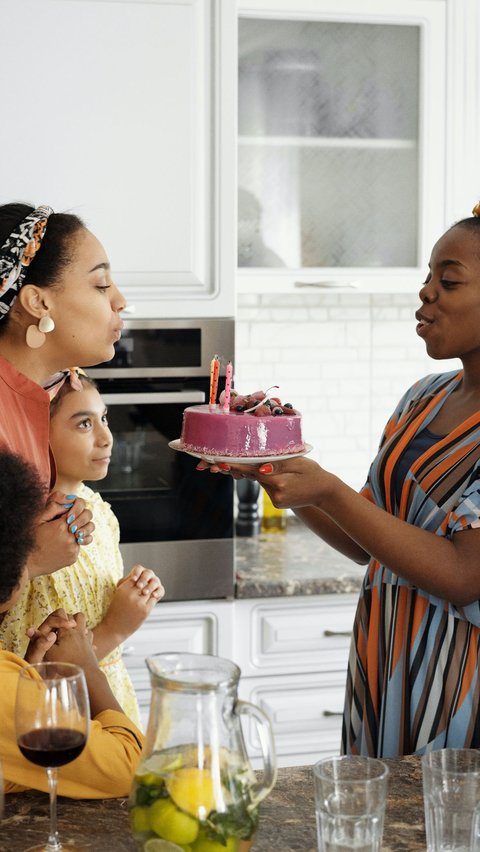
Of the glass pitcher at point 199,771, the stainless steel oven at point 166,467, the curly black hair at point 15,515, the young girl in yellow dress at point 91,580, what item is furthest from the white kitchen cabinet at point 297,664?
the glass pitcher at point 199,771

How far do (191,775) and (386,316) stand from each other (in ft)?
8.68

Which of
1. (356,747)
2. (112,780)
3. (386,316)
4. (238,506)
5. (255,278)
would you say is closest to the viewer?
(112,780)

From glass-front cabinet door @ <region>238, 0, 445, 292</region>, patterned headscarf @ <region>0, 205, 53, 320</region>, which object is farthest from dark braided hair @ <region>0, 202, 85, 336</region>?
glass-front cabinet door @ <region>238, 0, 445, 292</region>

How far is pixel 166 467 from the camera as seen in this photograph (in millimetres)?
2729

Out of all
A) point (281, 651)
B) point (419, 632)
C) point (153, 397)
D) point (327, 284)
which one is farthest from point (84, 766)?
point (327, 284)

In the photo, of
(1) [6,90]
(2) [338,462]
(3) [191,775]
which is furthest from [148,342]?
(3) [191,775]

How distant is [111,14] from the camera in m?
2.54

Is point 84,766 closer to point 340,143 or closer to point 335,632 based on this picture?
point 335,632

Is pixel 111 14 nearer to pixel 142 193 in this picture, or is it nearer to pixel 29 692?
pixel 142 193

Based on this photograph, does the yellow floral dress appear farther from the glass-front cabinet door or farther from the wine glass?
the glass-front cabinet door

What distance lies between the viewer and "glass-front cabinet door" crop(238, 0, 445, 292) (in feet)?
9.32

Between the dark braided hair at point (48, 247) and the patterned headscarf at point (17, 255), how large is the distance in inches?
0.4

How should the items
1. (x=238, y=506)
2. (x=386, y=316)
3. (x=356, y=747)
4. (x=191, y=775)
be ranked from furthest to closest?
(x=386, y=316), (x=238, y=506), (x=356, y=747), (x=191, y=775)

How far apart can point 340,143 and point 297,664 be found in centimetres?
142
